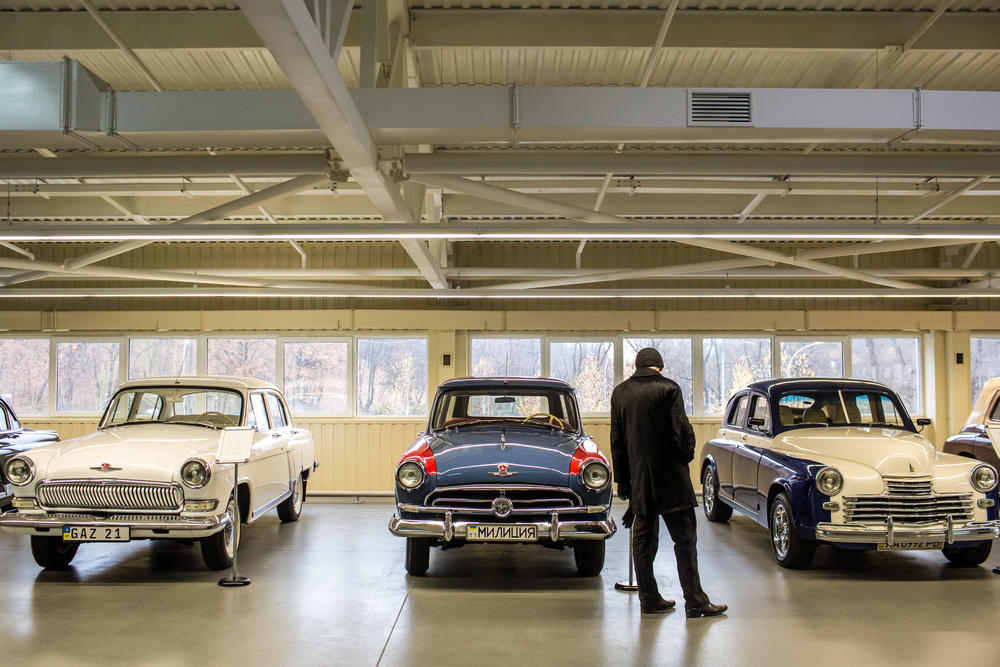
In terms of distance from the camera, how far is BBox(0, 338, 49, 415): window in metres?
13.9

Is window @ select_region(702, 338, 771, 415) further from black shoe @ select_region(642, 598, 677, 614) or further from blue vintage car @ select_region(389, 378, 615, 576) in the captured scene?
black shoe @ select_region(642, 598, 677, 614)

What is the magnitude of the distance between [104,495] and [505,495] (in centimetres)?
323

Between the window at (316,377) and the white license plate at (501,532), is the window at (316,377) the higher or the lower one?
the higher one

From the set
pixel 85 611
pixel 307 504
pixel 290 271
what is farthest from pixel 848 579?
pixel 290 271

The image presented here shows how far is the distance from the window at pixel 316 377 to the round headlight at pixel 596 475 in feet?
25.5

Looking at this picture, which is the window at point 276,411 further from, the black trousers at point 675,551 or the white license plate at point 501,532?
the black trousers at point 675,551

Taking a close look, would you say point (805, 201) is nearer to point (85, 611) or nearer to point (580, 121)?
point (580, 121)

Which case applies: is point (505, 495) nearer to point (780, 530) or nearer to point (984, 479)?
point (780, 530)

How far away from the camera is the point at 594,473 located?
6.52 m

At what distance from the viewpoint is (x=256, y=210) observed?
1053 cm

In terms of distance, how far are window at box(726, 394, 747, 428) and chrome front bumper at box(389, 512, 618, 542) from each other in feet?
11.7

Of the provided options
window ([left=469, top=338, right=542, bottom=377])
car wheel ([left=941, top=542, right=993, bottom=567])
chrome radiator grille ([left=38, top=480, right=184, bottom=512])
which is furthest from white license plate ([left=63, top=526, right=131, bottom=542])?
window ([left=469, top=338, right=542, bottom=377])

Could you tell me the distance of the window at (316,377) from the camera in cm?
1362

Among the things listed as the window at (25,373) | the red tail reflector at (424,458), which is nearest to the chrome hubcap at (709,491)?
the red tail reflector at (424,458)
